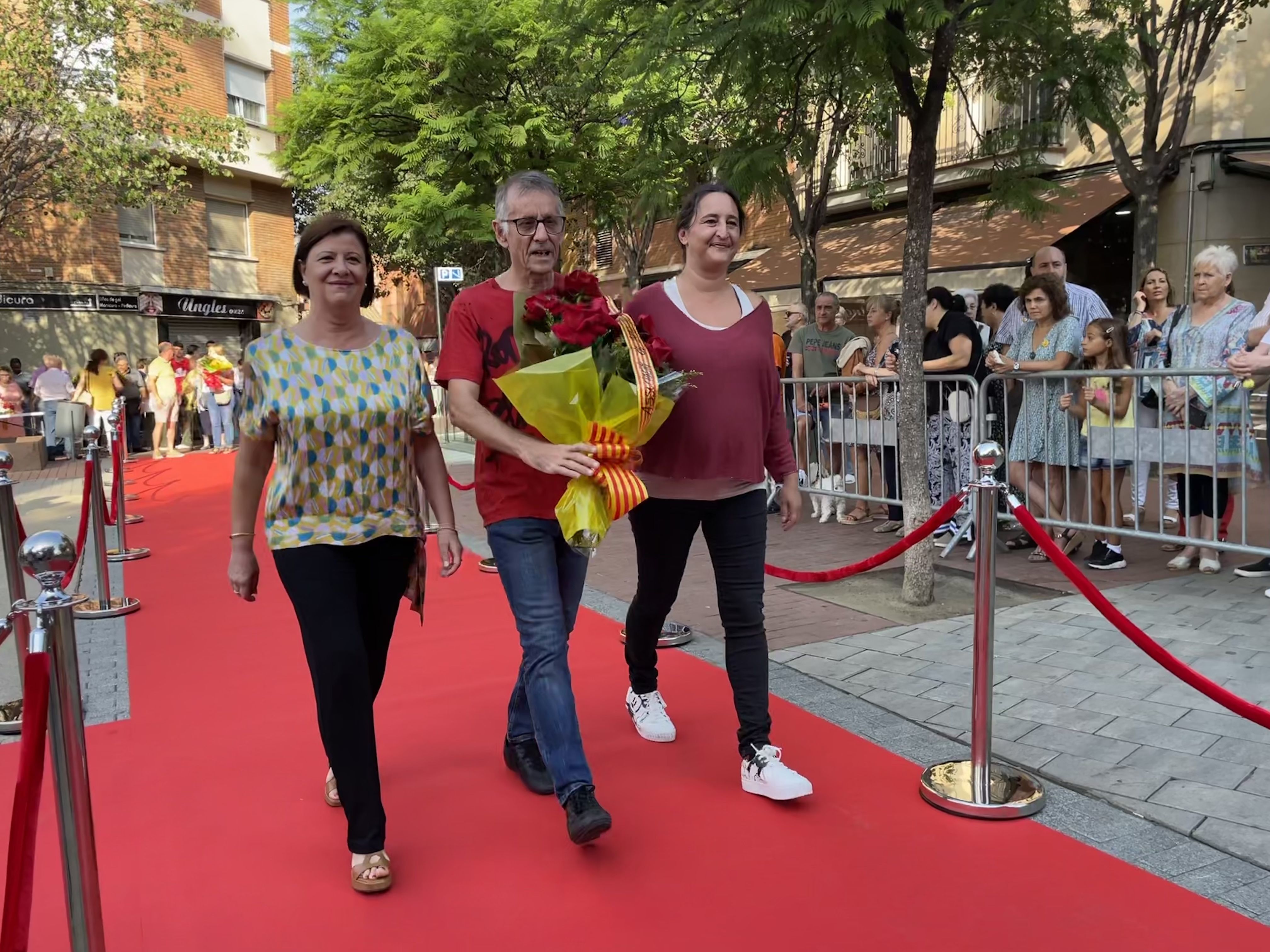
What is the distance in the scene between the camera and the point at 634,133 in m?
6.15

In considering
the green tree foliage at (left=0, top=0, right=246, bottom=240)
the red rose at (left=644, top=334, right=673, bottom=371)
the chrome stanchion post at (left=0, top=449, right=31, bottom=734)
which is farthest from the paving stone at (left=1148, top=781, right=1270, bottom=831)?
the green tree foliage at (left=0, top=0, right=246, bottom=240)

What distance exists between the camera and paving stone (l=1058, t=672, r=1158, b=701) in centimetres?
436

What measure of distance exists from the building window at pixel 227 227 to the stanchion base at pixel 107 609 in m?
23.0

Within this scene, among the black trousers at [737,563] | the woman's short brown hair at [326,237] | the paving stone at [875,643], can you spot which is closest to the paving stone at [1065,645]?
the paving stone at [875,643]

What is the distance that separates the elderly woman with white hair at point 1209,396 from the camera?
580cm

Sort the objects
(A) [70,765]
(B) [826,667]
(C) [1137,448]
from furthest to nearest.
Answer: (C) [1137,448]
(B) [826,667]
(A) [70,765]

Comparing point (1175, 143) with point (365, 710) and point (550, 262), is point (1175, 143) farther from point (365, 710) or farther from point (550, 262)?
point (365, 710)

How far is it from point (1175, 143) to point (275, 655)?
543 inches

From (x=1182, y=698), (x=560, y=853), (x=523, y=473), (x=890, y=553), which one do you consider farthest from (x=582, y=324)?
(x=1182, y=698)

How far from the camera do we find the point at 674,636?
533cm

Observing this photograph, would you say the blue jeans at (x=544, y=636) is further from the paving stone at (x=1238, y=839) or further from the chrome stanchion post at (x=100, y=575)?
the chrome stanchion post at (x=100, y=575)

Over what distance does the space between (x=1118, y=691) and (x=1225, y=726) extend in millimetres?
468

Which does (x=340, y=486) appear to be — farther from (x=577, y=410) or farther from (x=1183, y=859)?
(x=1183, y=859)

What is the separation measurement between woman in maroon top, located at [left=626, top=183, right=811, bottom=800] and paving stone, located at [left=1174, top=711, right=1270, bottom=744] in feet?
5.67
